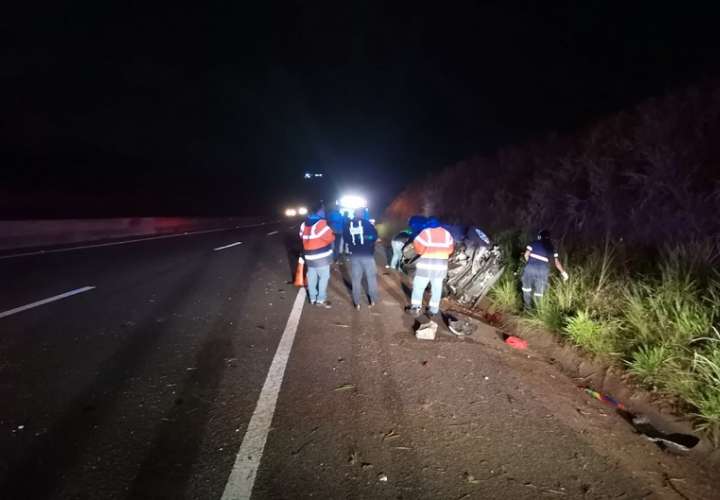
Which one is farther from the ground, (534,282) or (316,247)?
(316,247)

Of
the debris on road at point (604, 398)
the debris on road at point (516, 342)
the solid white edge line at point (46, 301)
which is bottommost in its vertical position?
the debris on road at point (604, 398)

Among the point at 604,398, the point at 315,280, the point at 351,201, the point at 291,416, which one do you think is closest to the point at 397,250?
the point at 315,280

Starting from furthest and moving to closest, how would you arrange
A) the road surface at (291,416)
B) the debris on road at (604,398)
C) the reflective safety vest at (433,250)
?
the reflective safety vest at (433,250) < the debris on road at (604,398) < the road surface at (291,416)

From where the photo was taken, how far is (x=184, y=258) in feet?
37.1

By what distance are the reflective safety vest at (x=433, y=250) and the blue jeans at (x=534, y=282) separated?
4.26 feet

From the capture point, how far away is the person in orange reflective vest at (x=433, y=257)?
6.06 meters

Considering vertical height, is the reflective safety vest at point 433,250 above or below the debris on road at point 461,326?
above

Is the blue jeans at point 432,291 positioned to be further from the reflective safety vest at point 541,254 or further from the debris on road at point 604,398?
the debris on road at point 604,398

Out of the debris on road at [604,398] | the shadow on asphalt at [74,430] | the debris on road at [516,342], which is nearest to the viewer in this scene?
the shadow on asphalt at [74,430]

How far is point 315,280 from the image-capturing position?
6.69 meters

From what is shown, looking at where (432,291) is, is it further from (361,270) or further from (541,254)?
(541,254)

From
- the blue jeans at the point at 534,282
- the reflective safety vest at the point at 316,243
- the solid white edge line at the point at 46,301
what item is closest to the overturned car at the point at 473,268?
the blue jeans at the point at 534,282

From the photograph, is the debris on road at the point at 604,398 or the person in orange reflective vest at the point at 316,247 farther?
the person in orange reflective vest at the point at 316,247

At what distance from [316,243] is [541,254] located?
364 cm
